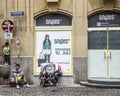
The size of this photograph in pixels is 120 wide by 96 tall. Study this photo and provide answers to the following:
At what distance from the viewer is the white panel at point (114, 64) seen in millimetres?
22016

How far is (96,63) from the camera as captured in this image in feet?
72.5

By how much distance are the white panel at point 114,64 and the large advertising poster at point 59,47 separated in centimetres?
210

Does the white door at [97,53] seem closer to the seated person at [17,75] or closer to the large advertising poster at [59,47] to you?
the large advertising poster at [59,47]

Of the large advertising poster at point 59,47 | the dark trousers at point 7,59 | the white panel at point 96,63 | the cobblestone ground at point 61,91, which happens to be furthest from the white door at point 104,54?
the dark trousers at point 7,59

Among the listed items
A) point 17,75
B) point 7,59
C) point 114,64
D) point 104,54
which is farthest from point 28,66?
point 114,64

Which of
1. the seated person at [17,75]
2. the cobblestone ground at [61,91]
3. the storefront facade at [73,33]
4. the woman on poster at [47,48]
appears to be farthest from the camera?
the woman on poster at [47,48]

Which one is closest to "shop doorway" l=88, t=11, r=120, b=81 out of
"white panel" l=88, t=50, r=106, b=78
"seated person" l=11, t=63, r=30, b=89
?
"white panel" l=88, t=50, r=106, b=78

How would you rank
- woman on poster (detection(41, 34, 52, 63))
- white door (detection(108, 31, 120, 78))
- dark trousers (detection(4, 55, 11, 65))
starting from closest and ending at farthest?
1. white door (detection(108, 31, 120, 78))
2. dark trousers (detection(4, 55, 11, 65))
3. woman on poster (detection(41, 34, 52, 63))

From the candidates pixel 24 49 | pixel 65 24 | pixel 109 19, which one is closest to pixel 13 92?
pixel 24 49

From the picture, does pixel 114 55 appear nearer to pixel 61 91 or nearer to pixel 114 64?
pixel 114 64

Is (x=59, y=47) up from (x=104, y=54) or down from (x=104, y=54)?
up

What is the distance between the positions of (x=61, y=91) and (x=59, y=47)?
367 cm

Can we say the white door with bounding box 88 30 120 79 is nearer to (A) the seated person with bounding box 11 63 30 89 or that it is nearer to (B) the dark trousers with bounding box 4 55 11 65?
(A) the seated person with bounding box 11 63 30 89

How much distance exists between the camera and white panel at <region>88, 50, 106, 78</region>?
22.1 meters
